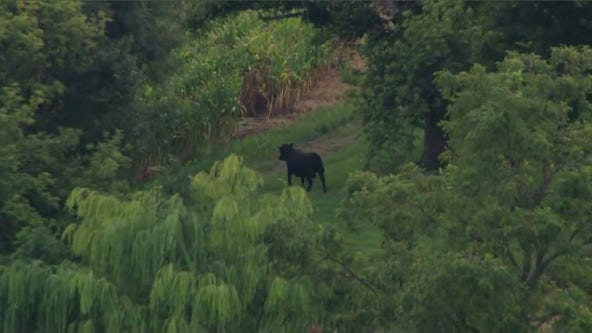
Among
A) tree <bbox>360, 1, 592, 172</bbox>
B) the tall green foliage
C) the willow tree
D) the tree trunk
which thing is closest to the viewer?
the willow tree

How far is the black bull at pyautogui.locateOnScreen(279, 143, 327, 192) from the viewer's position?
3253cm

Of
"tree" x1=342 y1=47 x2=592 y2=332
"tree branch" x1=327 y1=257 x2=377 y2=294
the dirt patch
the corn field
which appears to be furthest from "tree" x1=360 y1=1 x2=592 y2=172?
"tree branch" x1=327 y1=257 x2=377 y2=294

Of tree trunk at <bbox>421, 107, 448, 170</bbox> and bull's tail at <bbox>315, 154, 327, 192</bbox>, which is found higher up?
tree trunk at <bbox>421, 107, 448, 170</bbox>

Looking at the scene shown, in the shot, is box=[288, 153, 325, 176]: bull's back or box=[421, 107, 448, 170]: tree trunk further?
box=[288, 153, 325, 176]: bull's back

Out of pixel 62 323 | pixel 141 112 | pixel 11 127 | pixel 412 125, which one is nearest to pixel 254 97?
pixel 412 125

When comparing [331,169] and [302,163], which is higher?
[302,163]

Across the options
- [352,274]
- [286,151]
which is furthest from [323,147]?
[352,274]

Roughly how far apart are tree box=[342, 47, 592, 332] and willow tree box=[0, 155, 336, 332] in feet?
3.69

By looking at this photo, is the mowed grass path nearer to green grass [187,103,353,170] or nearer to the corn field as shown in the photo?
green grass [187,103,353,170]

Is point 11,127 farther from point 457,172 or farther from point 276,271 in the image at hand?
point 457,172

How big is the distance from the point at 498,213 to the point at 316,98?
27.8m

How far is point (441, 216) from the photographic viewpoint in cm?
1703

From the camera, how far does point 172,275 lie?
54.7 ft

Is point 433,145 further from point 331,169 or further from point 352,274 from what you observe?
point 352,274
